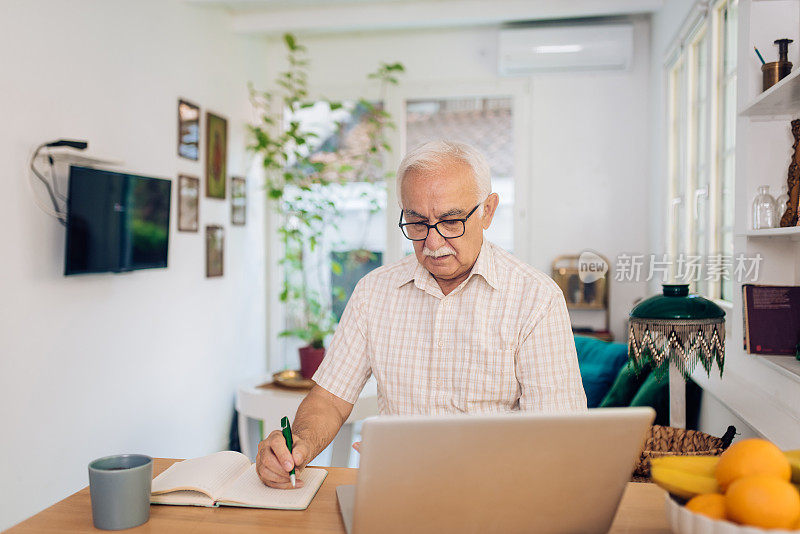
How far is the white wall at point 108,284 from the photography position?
226 cm

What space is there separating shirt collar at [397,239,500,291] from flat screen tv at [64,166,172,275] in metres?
1.37

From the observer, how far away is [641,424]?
2.78 ft

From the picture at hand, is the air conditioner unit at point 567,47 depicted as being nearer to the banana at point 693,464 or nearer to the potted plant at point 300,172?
the potted plant at point 300,172

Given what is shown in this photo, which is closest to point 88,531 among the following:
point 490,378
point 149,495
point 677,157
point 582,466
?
point 149,495

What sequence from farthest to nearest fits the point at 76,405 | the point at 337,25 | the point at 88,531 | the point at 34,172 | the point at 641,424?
the point at 337,25
the point at 76,405
the point at 34,172
the point at 88,531
the point at 641,424

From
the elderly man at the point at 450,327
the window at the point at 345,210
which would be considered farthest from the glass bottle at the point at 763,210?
the window at the point at 345,210

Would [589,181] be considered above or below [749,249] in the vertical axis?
above

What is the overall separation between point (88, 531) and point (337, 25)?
3.48m

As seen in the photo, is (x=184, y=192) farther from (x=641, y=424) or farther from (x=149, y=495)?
(x=641, y=424)

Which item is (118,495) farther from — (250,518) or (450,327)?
(450,327)

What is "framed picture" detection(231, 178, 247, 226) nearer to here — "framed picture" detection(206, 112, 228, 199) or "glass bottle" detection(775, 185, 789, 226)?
"framed picture" detection(206, 112, 228, 199)

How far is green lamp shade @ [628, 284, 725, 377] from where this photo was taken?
1826mm

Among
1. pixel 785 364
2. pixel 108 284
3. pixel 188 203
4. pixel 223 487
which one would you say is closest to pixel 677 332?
pixel 785 364

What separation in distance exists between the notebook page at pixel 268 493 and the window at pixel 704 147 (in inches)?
76.2
